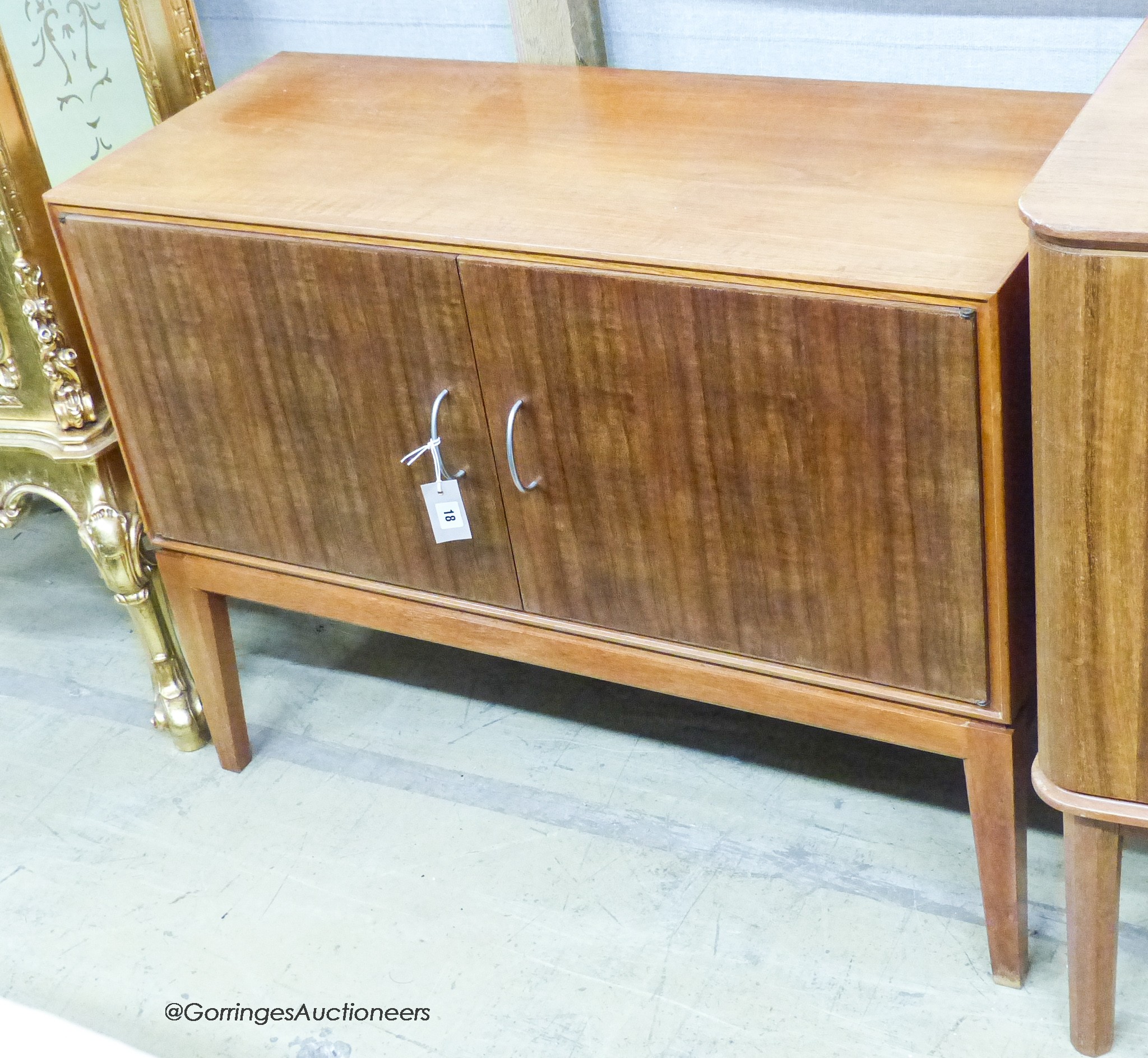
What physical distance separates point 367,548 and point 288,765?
39 cm

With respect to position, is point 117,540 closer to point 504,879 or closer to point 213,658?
point 213,658

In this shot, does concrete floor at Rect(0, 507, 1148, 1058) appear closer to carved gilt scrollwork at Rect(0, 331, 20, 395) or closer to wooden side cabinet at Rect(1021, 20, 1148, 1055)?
wooden side cabinet at Rect(1021, 20, 1148, 1055)

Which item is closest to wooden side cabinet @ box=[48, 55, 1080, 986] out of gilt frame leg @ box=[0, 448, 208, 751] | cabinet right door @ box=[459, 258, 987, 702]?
cabinet right door @ box=[459, 258, 987, 702]

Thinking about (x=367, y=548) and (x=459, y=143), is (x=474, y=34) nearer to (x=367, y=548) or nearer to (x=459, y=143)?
(x=459, y=143)

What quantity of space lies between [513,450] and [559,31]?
0.57 m

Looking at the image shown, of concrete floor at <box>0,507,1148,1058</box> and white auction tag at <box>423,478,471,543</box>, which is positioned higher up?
white auction tag at <box>423,478,471,543</box>

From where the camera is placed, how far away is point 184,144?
4.36 feet

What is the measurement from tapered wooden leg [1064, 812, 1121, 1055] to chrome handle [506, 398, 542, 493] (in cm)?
48

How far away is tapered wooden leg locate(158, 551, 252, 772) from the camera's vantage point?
1.49 metres

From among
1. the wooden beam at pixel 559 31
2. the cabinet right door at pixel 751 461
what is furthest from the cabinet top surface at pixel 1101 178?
the wooden beam at pixel 559 31

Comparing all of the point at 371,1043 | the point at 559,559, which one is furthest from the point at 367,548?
the point at 371,1043

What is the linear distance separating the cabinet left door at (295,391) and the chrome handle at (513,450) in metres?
0.03

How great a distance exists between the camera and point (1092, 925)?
1106 millimetres

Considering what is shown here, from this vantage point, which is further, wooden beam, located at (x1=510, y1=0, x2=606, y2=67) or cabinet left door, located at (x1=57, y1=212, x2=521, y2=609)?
wooden beam, located at (x1=510, y1=0, x2=606, y2=67)
